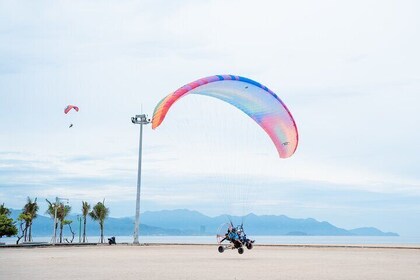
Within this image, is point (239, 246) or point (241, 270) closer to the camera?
point (241, 270)

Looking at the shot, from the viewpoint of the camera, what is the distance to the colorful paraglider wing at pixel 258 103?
29.7m

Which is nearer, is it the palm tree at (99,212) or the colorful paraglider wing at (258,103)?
the colorful paraglider wing at (258,103)

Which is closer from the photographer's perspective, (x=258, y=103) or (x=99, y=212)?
(x=258, y=103)

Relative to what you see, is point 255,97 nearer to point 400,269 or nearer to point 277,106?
point 277,106

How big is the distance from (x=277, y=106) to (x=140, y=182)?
2955cm

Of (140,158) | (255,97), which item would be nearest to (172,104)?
(255,97)

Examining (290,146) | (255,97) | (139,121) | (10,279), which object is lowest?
(10,279)

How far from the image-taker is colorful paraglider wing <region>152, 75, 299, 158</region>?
2966 centimetres

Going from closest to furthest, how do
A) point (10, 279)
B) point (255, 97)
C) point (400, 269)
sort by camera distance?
point (10, 279) < point (400, 269) < point (255, 97)

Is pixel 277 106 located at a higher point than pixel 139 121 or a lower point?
lower

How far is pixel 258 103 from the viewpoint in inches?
1237

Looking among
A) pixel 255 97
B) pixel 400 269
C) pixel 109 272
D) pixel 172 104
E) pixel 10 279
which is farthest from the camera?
pixel 255 97

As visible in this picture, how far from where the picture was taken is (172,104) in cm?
2744

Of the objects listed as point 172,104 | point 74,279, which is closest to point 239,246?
point 172,104
